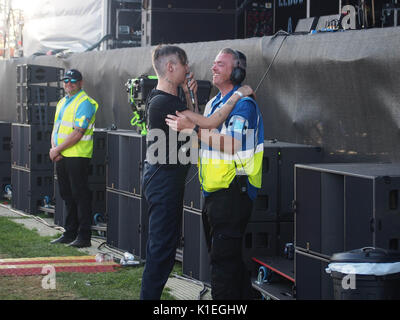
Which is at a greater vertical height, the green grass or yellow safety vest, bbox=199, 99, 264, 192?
yellow safety vest, bbox=199, 99, 264, 192

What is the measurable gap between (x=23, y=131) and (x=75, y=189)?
3.03 m

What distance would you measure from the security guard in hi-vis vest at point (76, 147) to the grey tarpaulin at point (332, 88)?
4.48 ft

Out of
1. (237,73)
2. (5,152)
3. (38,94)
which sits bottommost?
(5,152)

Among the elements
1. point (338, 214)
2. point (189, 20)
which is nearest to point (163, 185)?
point (338, 214)

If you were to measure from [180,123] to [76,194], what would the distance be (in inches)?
170

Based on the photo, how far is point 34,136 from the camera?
1198 centimetres

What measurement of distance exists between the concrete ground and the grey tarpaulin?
5.34 feet

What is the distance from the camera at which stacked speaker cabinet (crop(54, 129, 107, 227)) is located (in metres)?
10.8

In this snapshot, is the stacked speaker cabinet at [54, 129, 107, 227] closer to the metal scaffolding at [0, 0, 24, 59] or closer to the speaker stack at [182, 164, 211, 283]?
the speaker stack at [182, 164, 211, 283]

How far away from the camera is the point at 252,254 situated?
7379 millimetres

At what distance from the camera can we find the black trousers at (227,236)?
18.2 ft

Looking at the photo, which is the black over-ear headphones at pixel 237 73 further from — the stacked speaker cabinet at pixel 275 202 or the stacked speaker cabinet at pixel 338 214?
the stacked speaker cabinet at pixel 275 202

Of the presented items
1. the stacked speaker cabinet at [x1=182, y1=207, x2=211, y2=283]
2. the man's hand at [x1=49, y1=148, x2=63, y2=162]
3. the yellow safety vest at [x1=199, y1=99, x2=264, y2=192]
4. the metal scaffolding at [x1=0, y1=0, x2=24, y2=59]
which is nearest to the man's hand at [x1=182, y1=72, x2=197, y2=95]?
the yellow safety vest at [x1=199, y1=99, x2=264, y2=192]

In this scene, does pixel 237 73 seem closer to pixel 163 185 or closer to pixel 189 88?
pixel 189 88
